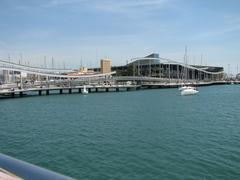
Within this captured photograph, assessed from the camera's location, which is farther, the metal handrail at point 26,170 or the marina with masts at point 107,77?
the marina with masts at point 107,77

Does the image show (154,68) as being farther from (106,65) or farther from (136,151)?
(136,151)

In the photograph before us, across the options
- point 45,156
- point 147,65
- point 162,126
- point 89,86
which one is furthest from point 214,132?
point 147,65

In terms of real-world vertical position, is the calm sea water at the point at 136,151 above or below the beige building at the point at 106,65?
below

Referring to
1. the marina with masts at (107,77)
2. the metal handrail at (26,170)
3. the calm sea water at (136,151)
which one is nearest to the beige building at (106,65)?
the marina with masts at (107,77)

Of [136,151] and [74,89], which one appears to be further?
[74,89]

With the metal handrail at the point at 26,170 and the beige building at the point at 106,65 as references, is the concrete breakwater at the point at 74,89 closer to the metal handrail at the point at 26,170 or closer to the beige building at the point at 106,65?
the beige building at the point at 106,65

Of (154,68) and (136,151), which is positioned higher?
(154,68)

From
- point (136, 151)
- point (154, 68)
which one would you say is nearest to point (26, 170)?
point (136, 151)

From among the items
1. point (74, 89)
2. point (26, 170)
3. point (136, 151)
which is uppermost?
point (26, 170)

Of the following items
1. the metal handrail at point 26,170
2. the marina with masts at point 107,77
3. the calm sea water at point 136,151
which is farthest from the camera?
the marina with masts at point 107,77

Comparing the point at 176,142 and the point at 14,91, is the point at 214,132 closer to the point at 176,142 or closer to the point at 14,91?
the point at 176,142

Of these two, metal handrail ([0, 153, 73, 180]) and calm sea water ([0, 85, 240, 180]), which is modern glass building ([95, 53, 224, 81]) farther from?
metal handrail ([0, 153, 73, 180])

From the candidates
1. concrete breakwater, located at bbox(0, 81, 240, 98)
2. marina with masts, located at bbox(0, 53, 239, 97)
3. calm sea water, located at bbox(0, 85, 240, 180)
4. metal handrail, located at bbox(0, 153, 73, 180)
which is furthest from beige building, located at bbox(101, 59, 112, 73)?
metal handrail, located at bbox(0, 153, 73, 180)

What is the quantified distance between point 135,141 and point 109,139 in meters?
2.34
